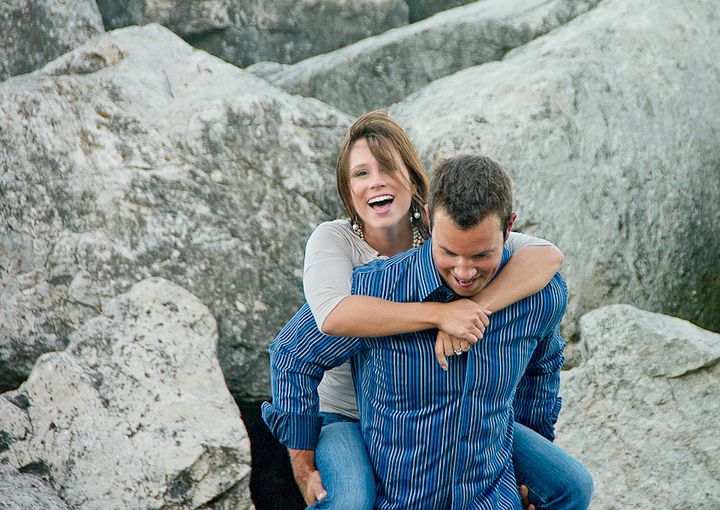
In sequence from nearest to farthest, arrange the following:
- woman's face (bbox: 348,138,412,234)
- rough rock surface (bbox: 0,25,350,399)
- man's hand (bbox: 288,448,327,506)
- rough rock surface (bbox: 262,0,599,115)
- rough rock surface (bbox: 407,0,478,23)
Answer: man's hand (bbox: 288,448,327,506) → woman's face (bbox: 348,138,412,234) → rough rock surface (bbox: 0,25,350,399) → rough rock surface (bbox: 262,0,599,115) → rough rock surface (bbox: 407,0,478,23)

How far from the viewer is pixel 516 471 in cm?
254

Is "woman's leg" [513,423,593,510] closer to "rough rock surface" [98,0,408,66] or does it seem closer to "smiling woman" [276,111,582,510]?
"smiling woman" [276,111,582,510]

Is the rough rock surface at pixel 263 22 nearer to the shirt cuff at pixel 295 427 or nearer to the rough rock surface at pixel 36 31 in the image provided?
the rough rock surface at pixel 36 31

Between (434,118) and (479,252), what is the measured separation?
173 cm

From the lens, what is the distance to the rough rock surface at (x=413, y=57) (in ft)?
14.2

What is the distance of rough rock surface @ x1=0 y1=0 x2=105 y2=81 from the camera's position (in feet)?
14.9

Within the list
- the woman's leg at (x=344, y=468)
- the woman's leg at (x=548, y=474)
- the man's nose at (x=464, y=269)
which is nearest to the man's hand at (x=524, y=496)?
the woman's leg at (x=548, y=474)

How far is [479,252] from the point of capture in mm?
2217

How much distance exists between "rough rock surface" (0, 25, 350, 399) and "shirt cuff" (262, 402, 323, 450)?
114 centimetres

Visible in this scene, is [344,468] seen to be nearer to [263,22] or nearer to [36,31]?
[36,31]

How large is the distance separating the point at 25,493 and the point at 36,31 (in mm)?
2538

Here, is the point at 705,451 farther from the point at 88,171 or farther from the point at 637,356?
Result: the point at 88,171

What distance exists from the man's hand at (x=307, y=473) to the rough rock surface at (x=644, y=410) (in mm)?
1274

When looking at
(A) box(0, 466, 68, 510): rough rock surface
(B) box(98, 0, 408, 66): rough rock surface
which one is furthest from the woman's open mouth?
(B) box(98, 0, 408, 66): rough rock surface
